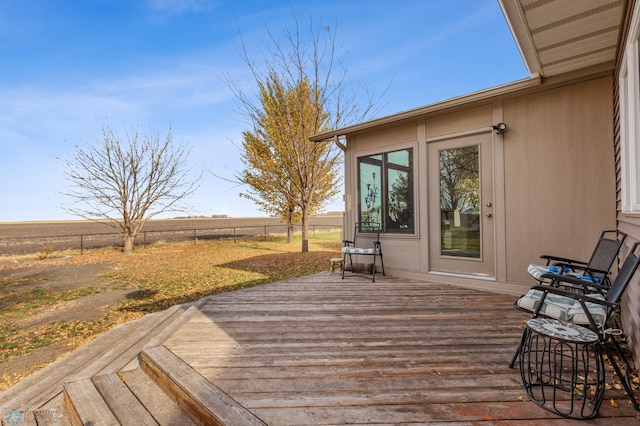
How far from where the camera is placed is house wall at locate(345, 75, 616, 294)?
3.27 metres

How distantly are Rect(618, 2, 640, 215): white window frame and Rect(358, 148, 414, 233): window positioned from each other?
242 centimetres

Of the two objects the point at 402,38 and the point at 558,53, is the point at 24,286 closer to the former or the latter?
the point at 558,53

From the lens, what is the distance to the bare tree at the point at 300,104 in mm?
9875

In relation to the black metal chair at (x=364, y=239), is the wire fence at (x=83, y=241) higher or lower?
lower

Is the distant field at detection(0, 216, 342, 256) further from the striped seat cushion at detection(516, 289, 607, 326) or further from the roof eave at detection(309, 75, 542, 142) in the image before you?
the striped seat cushion at detection(516, 289, 607, 326)

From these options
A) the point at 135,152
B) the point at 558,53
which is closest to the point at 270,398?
the point at 558,53

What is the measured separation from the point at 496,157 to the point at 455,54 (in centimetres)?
598

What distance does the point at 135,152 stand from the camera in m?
12.4

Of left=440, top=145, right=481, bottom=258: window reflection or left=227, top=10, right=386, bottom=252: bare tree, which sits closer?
left=440, top=145, right=481, bottom=258: window reflection

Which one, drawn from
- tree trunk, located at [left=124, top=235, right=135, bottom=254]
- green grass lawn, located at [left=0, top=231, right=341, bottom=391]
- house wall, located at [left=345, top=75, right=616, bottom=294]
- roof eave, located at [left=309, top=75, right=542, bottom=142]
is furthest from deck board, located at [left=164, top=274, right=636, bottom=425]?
tree trunk, located at [left=124, top=235, right=135, bottom=254]

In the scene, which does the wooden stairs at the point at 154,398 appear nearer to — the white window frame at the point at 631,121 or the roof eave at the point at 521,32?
the white window frame at the point at 631,121

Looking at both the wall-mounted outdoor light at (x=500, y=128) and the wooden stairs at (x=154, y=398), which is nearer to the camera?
the wooden stairs at (x=154, y=398)

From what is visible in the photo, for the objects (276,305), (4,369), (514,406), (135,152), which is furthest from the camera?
(135,152)

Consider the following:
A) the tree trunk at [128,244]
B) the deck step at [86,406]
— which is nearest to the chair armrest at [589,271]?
the deck step at [86,406]
